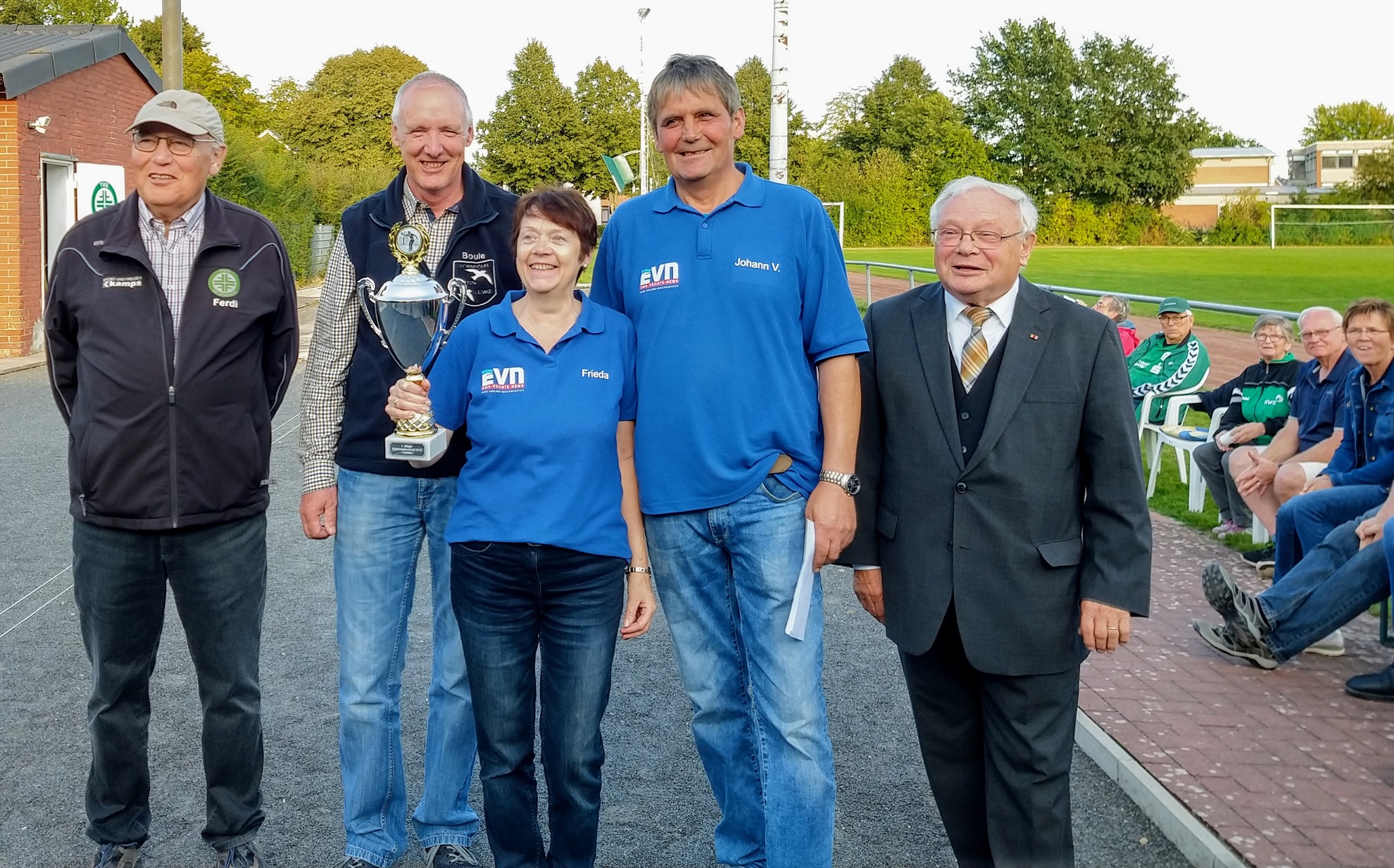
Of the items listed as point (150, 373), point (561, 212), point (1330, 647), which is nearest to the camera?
point (561, 212)

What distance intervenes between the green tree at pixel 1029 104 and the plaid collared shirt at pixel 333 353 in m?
80.1

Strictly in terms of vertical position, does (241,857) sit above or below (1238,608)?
below

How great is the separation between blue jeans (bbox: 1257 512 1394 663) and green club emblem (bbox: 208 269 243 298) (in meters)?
4.61

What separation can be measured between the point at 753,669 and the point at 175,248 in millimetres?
2025

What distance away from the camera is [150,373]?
3.46 meters

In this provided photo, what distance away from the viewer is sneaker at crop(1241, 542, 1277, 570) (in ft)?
24.7

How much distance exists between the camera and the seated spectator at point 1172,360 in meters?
10.3

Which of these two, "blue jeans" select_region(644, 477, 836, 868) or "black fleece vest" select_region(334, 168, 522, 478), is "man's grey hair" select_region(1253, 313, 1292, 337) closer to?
"blue jeans" select_region(644, 477, 836, 868)

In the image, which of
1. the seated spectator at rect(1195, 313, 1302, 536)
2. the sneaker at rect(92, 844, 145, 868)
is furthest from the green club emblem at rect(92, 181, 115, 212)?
the sneaker at rect(92, 844, 145, 868)

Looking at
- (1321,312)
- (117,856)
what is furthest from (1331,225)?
(117,856)

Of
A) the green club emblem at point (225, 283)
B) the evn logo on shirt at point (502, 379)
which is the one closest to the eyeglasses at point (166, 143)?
the green club emblem at point (225, 283)

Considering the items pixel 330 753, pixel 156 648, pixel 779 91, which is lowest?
pixel 330 753

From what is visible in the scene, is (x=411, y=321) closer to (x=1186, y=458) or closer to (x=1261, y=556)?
(x=1261, y=556)

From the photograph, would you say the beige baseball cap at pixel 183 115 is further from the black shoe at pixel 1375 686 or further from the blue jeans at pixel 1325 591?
the black shoe at pixel 1375 686
